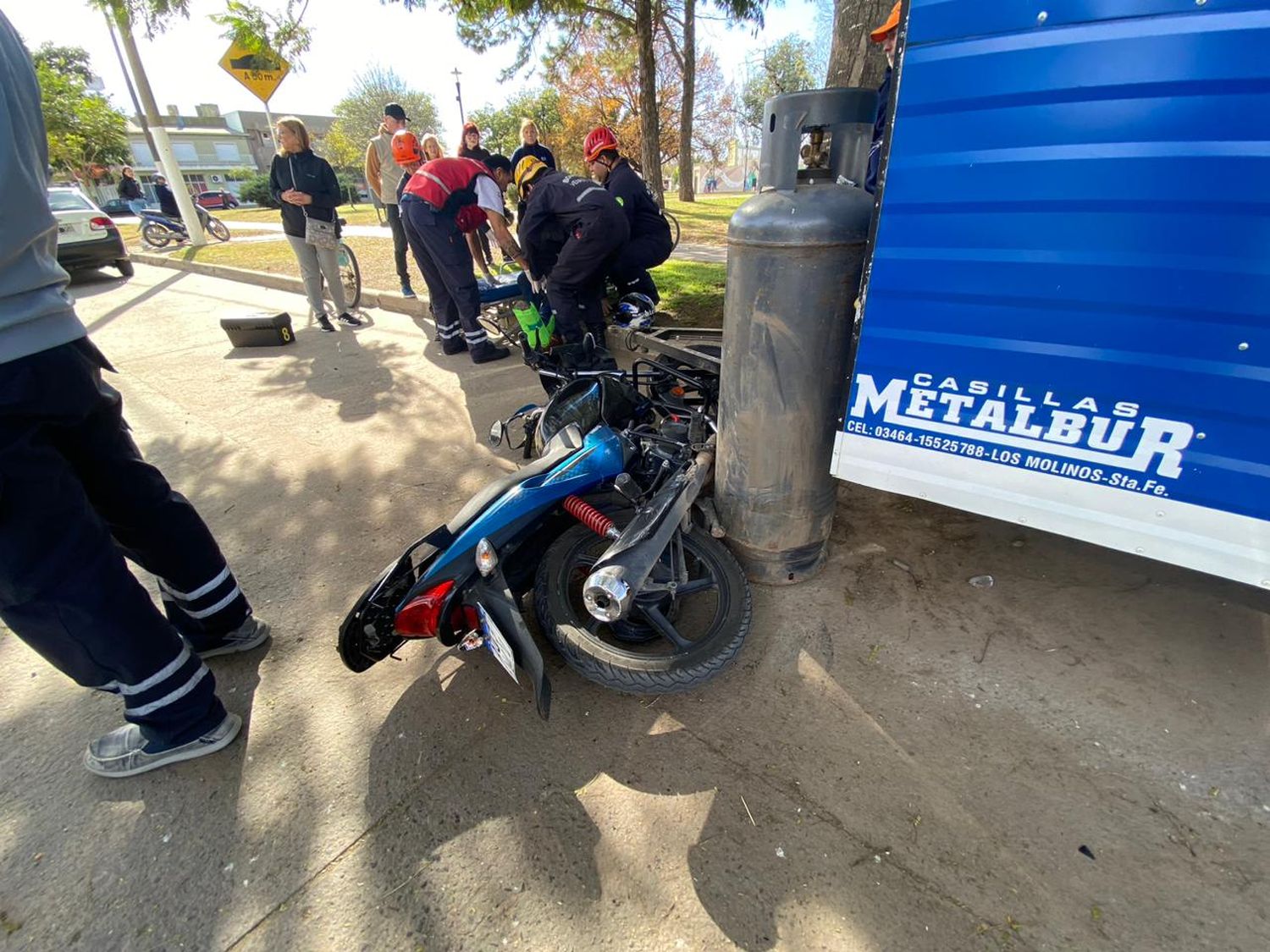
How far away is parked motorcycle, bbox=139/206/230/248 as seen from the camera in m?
14.2

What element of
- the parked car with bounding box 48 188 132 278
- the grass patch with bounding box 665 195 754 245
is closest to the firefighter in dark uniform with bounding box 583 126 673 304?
the grass patch with bounding box 665 195 754 245

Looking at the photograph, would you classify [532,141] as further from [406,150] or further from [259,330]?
[259,330]

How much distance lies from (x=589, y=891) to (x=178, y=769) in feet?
4.47

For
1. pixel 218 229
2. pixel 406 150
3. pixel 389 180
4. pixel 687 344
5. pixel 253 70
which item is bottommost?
pixel 218 229

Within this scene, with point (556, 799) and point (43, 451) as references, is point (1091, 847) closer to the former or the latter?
point (556, 799)

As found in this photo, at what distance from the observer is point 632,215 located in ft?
16.3

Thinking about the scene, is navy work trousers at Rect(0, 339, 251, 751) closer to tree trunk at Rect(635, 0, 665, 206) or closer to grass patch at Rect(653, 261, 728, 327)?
grass patch at Rect(653, 261, 728, 327)

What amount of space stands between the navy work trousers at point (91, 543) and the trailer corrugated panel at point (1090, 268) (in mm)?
2328

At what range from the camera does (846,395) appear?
2.01 m

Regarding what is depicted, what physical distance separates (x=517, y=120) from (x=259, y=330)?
33095mm

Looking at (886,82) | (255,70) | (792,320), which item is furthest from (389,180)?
(792,320)

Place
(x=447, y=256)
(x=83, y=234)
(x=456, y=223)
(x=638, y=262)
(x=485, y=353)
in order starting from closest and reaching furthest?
(x=638, y=262) < (x=447, y=256) < (x=456, y=223) < (x=485, y=353) < (x=83, y=234)

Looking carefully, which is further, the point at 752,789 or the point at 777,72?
the point at 777,72

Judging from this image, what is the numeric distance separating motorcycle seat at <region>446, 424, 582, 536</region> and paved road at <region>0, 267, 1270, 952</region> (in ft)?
1.84
